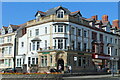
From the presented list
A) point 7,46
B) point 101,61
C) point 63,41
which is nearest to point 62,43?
point 63,41

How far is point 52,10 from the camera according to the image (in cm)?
4488

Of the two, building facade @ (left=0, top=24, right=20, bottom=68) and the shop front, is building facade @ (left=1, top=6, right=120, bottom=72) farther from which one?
building facade @ (left=0, top=24, right=20, bottom=68)

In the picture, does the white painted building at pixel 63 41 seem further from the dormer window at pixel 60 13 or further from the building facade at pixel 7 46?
the building facade at pixel 7 46

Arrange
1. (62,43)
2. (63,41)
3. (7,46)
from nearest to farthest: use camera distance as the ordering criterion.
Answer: (63,41), (62,43), (7,46)

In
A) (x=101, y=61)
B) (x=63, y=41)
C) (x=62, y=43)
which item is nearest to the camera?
(x=63, y=41)

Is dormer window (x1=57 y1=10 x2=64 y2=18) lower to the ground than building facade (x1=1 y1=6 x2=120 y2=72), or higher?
higher

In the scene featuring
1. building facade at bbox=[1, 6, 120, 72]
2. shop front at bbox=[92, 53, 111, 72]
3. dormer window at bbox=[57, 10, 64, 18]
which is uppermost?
dormer window at bbox=[57, 10, 64, 18]

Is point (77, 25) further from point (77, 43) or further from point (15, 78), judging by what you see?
point (15, 78)

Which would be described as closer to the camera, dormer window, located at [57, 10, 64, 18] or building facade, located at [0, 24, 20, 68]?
dormer window, located at [57, 10, 64, 18]

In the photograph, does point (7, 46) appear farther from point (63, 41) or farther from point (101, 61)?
point (101, 61)

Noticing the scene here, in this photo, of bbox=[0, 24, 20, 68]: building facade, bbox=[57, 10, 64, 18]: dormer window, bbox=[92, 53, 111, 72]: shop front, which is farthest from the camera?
bbox=[0, 24, 20, 68]: building facade

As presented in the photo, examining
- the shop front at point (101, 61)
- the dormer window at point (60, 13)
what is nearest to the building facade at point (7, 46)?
the dormer window at point (60, 13)

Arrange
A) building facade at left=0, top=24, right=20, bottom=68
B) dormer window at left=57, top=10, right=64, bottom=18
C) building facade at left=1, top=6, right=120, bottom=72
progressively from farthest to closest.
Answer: building facade at left=0, top=24, right=20, bottom=68
dormer window at left=57, top=10, right=64, bottom=18
building facade at left=1, top=6, right=120, bottom=72

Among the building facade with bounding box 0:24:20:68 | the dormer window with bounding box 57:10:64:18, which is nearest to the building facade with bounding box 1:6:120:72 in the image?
the dormer window with bounding box 57:10:64:18
